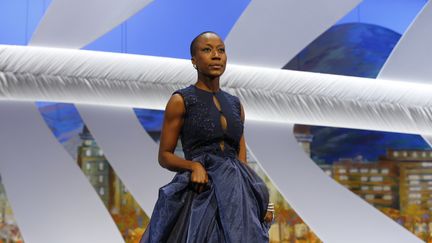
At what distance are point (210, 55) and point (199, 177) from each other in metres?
0.26

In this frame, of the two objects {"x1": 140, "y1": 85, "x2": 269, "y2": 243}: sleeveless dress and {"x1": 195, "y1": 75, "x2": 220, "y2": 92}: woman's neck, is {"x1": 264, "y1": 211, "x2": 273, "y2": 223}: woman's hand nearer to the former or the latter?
{"x1": 140, "y1": 85, "x2": 269, "y2": 243}: sleeveless dress

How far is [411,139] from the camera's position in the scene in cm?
298

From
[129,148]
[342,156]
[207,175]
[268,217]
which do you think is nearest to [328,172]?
[342,156]

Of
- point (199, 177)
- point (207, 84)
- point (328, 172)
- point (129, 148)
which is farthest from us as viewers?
point (328, 172)

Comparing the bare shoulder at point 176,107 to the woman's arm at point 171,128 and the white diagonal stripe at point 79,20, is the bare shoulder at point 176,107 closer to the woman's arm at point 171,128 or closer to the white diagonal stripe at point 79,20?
the woman's arm at point 171,128

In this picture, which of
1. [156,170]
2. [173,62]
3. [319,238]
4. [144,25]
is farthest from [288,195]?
[144,25]

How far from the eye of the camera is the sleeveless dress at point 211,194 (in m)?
1.21

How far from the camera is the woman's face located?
50.4 inches

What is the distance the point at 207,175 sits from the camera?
49.3 inches

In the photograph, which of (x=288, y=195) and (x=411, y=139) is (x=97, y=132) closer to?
(x=288, y=195)

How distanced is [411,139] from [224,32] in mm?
1065

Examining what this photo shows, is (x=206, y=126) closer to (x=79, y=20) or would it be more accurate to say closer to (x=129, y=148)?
(x=129, y=148)

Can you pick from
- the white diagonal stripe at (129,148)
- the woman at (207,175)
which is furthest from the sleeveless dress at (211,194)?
the white diagonal stripe at (129,148)

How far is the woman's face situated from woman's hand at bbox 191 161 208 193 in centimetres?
20
